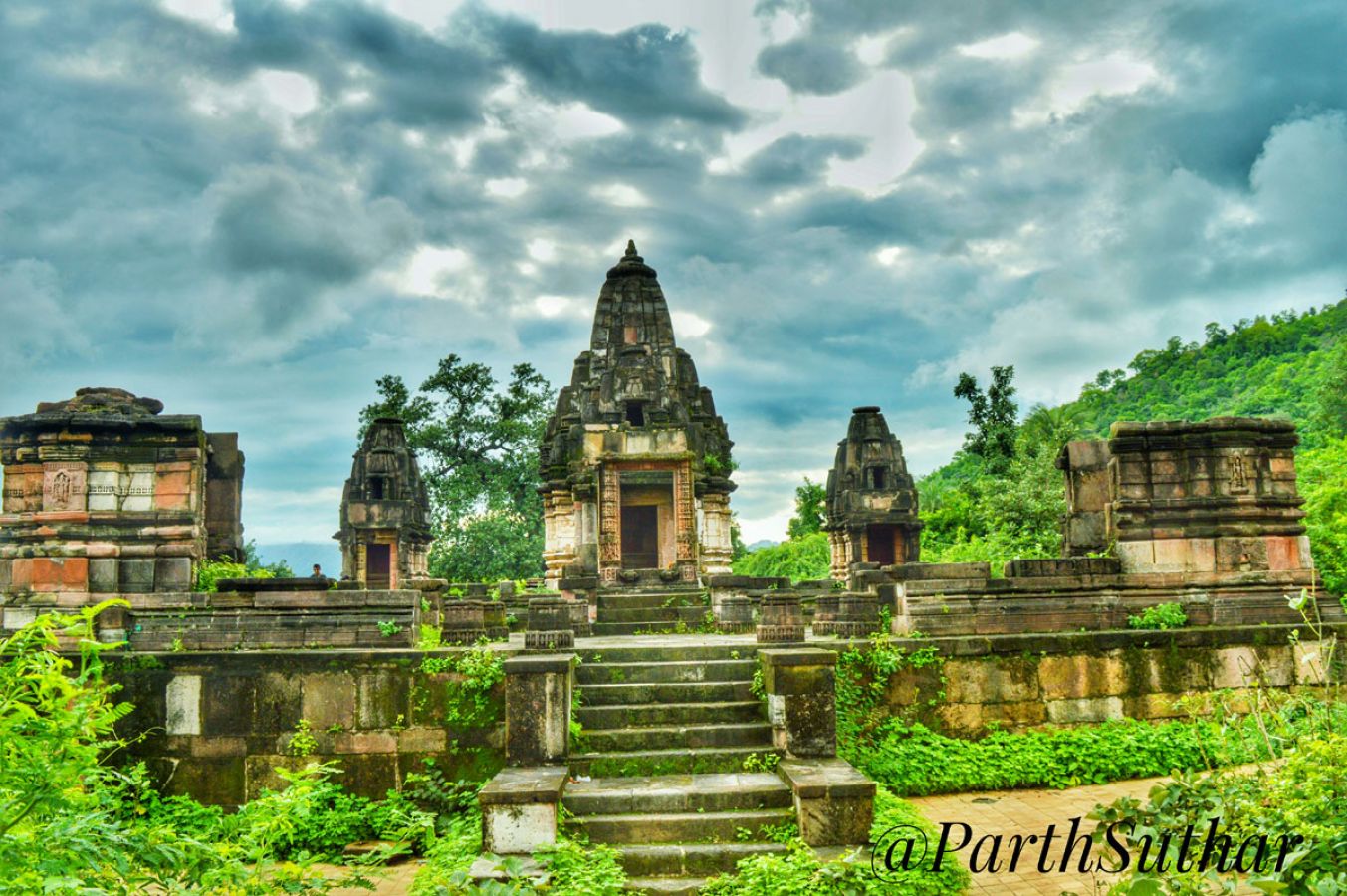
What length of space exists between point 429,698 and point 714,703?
104 inches

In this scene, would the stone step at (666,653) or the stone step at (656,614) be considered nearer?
the stone step at (666,653)

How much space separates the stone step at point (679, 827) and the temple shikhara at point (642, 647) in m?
0.02

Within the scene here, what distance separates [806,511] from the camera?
47.8 meters

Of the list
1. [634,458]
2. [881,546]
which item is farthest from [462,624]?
[881,546]

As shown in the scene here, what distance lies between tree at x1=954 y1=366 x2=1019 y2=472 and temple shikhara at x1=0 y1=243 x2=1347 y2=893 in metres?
21.4

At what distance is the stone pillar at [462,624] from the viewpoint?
9898 millimetres

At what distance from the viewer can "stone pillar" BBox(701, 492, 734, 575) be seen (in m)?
20.8

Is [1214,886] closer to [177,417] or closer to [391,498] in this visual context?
[177,417]

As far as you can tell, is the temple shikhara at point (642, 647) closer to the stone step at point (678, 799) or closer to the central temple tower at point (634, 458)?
the stone step at point (678, 799)

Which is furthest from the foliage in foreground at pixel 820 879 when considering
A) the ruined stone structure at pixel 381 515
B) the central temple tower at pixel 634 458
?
the ruined stone structure at pixel 381 515

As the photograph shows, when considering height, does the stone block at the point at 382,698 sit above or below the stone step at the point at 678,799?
above

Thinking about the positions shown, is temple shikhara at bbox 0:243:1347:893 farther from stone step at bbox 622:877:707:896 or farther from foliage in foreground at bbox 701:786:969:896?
foliage in foreground at bbox 701:786:969:896

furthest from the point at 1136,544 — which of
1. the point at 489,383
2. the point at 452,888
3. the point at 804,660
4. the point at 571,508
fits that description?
the point at 489,383

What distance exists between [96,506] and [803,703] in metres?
8.19
